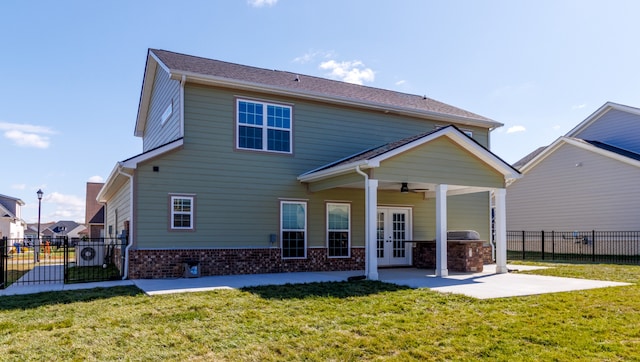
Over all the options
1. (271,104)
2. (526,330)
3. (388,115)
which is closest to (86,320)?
(526,330)

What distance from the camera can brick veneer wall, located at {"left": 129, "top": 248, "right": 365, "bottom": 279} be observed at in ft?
39.8

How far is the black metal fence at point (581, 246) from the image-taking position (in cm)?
1980

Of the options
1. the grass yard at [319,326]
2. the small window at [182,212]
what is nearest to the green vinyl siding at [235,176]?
the small window at [182,212]

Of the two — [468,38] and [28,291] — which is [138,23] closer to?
[28,291]

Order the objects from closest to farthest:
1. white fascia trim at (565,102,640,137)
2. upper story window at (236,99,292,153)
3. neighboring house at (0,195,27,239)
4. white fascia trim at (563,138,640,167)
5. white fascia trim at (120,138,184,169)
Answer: white fascia trim at (120,138,184,169) → upper story window at (236,99,292,153) → white fascia trim at (563,138,640,167) → white fascia trim at (565,102,640,137) → neighboring house at (0,195,27,239)

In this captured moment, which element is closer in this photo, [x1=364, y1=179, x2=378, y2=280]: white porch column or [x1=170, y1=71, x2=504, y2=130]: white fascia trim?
[x1=364, y1=179, x2=378, y2=280]: white porch column

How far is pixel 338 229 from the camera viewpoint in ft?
49.3

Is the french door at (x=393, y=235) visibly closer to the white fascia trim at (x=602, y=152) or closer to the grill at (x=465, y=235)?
the grill at (x=465, y=235)

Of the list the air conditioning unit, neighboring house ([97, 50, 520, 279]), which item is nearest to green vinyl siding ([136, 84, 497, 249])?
neighboring house ([97, 50, 520, 279])

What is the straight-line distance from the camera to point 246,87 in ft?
44.1

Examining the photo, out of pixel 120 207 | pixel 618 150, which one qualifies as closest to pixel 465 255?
pixel 120 207

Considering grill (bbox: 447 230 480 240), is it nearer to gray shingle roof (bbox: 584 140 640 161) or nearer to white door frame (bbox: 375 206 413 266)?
white door frame (bbox: 375 206 413 266)

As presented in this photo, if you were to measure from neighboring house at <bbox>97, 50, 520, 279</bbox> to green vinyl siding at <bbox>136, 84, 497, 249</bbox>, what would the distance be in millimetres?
29

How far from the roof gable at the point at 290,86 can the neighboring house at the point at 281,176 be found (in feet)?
0.23
